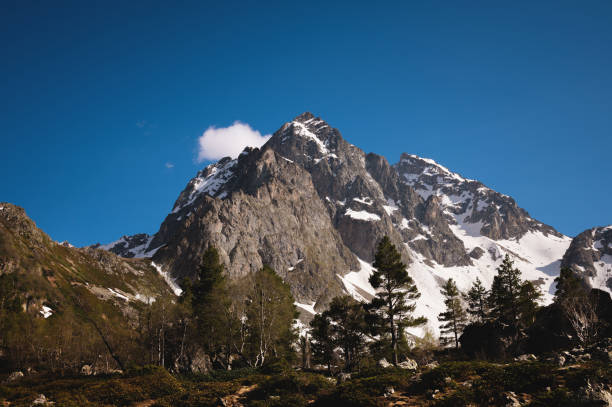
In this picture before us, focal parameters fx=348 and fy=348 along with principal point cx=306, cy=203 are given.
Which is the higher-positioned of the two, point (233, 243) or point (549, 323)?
point (233, 243)

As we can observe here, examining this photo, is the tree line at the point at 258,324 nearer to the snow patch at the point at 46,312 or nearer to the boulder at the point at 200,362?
the boulder at the point at 200,362

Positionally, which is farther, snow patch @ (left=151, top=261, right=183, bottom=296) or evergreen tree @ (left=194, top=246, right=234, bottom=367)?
snow patch @ (left=151, top=261, right=183, bottom=296)

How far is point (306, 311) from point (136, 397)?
178946 mm

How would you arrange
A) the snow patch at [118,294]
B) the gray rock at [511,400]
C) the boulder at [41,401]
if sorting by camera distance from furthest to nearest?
the snow patch at [118,294] < the boulder at [41,401] < the gray rock at [511,400]

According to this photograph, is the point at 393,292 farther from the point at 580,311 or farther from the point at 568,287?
the point at 568,287

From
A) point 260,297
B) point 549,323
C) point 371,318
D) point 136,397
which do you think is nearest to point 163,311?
point 260,297

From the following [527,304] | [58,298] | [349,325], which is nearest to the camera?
[349,325]

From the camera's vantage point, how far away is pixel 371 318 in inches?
1352

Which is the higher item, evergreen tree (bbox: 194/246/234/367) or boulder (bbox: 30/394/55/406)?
evergreen tree (bbox: 194/246/234/367)

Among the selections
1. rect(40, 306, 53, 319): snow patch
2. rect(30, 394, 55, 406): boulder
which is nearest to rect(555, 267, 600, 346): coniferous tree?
rect(30, 394, 55, 406): boulder

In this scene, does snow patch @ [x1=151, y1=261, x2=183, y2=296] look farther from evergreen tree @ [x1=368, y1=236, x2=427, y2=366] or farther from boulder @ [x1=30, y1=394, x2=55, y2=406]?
boulder @ [x1=30, y1=394, x2=55, y2=406]

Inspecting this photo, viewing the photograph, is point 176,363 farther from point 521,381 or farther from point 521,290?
point 521,290

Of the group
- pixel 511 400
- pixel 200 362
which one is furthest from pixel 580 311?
pixel 200 362

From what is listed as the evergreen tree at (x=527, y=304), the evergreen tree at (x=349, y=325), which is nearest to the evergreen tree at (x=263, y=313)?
the evergreen tree at (x=349, y=325)
